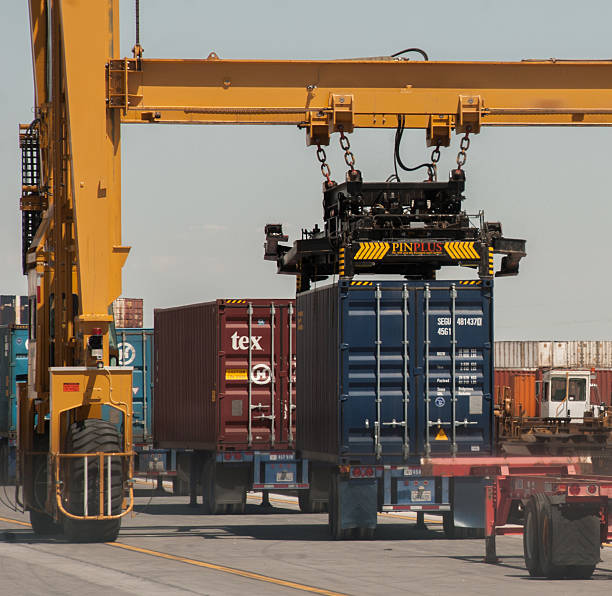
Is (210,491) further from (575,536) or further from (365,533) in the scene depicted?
(575,536)

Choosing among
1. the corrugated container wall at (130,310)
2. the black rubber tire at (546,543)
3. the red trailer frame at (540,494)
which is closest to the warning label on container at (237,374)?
the red trailer frame at (540,494)

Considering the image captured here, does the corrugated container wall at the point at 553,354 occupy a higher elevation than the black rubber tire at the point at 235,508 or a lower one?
higher

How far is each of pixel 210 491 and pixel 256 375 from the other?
7.89 ft

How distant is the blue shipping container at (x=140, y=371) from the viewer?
32531mm

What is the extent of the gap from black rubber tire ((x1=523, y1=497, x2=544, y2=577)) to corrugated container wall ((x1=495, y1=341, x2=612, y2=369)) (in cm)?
7215

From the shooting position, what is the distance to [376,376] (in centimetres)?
2155

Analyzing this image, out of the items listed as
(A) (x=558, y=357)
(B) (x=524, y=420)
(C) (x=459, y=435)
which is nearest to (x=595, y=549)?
(C) (x=459, y=435)

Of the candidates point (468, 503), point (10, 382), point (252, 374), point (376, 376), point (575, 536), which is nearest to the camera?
point (575, 536)

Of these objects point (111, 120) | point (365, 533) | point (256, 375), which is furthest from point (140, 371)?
point (365, 533)

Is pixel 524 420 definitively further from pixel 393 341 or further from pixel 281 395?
pixel 393 341

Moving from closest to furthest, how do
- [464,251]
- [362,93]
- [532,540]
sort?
1. [532,540]
2. [464,251]
3. [362,93]

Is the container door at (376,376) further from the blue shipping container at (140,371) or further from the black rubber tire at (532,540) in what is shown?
the blue shipping container at (140,371)

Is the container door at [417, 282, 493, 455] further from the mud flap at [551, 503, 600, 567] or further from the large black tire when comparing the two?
the mud flap at [551, 503, 600, 567]

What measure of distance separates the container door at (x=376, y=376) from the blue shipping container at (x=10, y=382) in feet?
50.1
